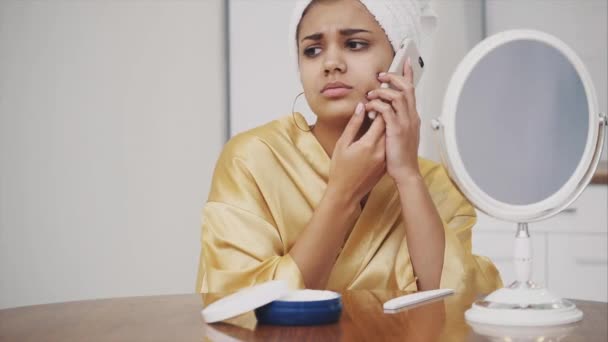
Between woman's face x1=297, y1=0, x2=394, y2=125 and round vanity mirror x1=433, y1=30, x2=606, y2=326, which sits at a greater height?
woman's face x1=297, y1=0, x2=394, y2=125

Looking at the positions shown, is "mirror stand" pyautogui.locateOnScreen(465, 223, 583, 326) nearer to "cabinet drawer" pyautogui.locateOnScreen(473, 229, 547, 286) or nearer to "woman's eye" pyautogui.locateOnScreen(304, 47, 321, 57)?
"woman's eye" pyautogui.locateOnScreen(304, 47, 321, 57)

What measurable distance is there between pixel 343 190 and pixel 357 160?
5 cm

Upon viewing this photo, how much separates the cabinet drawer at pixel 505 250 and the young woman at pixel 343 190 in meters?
0.98

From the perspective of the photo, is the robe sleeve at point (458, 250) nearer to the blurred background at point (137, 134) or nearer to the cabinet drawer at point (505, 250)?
the blurred background at point (137, 134)

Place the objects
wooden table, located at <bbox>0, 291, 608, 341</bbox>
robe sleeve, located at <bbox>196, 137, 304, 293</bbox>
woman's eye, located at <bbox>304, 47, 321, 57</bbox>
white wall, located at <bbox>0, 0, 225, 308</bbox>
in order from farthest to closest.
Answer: white wall, located at <bbox>0, 0, 225, 308</bbox>
woman's eye, located at <bbox>304, 47, 321, 57</bbox>
robe sleeve, located at <bbox>196, 137, 304, 293</bbox>
wooden table, located at <bbox>0, 291, 608, 341</bbox>

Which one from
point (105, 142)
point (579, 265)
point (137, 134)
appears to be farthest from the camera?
point (579, 265)

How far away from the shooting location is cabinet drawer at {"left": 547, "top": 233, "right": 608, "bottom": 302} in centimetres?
232

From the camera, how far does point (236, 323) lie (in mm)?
802

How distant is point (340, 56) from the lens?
1.34 meters

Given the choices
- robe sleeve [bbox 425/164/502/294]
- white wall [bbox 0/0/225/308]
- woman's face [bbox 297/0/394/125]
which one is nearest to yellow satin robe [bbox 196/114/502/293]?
robe sleeve [bbox 425/164/502/294]

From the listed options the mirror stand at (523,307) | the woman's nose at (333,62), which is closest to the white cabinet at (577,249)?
the woman's nose at (333,62)

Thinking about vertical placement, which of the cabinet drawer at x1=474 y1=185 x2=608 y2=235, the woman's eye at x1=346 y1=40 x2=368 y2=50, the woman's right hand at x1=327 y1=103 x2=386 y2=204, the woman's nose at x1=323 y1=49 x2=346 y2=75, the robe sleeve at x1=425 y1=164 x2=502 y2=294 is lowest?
the cabinet drawer at x1=474 y1=185 x2=608 y2=235

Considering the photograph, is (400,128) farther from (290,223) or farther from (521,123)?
(521,123)

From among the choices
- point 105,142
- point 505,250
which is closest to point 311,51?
point 105,142
